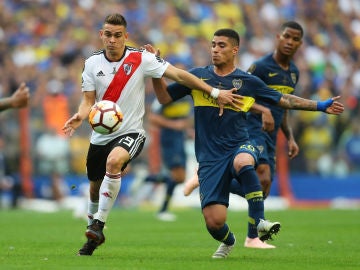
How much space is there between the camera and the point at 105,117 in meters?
9.39

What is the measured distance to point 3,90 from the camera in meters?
21.4

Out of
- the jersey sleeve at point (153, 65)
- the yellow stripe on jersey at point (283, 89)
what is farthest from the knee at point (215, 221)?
the yellow stripe on jersey at point (283, 89)

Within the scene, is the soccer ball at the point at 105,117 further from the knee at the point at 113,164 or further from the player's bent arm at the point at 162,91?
the player's bent arm at the point at 162,91

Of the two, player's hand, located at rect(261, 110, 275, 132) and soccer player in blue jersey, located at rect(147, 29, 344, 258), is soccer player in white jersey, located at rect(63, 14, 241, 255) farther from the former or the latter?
player's hand, located at rect(261, 110, 275, 132)

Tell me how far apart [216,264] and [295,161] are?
13834 millimetres

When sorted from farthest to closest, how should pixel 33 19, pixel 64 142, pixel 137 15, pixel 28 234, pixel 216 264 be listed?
pixel 137 15 < pixel 33 19 < pixel 64 142 < pixel 28 234 < pixel 216 264

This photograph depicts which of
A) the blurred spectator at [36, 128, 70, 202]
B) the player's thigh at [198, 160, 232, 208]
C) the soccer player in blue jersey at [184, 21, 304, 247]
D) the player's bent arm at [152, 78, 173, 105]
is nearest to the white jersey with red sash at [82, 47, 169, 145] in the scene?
the player's bent arm at [152, 78, 173, 105]

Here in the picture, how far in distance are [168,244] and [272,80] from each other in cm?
255

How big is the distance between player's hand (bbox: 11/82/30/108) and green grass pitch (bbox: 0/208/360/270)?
167 cm

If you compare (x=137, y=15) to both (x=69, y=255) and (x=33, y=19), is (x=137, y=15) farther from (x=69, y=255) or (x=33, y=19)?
(x=69, y=255)

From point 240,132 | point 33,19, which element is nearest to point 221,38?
point 240,132

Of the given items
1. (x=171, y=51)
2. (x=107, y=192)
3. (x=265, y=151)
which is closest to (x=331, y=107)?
(x=265, y=151)

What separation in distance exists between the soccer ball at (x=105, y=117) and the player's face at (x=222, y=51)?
1242 millimetres

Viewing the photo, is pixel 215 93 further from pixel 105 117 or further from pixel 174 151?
pixel 174 151
